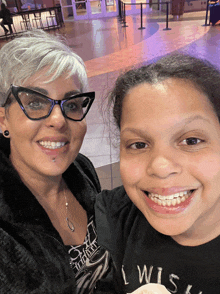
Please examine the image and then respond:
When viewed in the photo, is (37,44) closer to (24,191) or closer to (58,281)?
(24,191)

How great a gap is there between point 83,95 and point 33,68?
0.28m

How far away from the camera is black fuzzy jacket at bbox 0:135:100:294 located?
1065 mm

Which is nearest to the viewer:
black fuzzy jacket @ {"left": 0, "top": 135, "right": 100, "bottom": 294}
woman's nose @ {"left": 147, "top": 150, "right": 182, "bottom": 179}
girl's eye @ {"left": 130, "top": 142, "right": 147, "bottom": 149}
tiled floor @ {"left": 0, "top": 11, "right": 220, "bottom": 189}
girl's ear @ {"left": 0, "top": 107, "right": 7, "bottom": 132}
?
woman's nose @ {"left": 147, "top": 150, "right": 182, "bottom": 179}

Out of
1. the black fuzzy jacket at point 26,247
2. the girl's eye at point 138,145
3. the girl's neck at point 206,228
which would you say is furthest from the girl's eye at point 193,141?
the black fuzzy jacket at point 26,247

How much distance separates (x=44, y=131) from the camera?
1255 millimetres

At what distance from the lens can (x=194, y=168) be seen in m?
0.81

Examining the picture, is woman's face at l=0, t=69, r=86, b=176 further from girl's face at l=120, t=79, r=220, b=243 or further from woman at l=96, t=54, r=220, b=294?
girl's face at l=120, t=79, r=220, b=243

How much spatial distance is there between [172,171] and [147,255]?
44 centimetres

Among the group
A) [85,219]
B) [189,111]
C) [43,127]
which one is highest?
[189,111]

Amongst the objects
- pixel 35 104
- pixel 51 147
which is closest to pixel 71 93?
pixel 35 104

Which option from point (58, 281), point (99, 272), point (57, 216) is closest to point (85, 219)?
point (57, 216)

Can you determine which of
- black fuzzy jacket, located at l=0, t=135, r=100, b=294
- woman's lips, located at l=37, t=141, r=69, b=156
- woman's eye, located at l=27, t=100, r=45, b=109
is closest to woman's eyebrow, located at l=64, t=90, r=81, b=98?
woman's eye, located at l=27, t=100, r=45, b=109

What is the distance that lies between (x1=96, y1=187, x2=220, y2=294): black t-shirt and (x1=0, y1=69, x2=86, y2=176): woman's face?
1.10ft

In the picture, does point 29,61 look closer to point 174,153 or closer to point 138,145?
point 138,145
